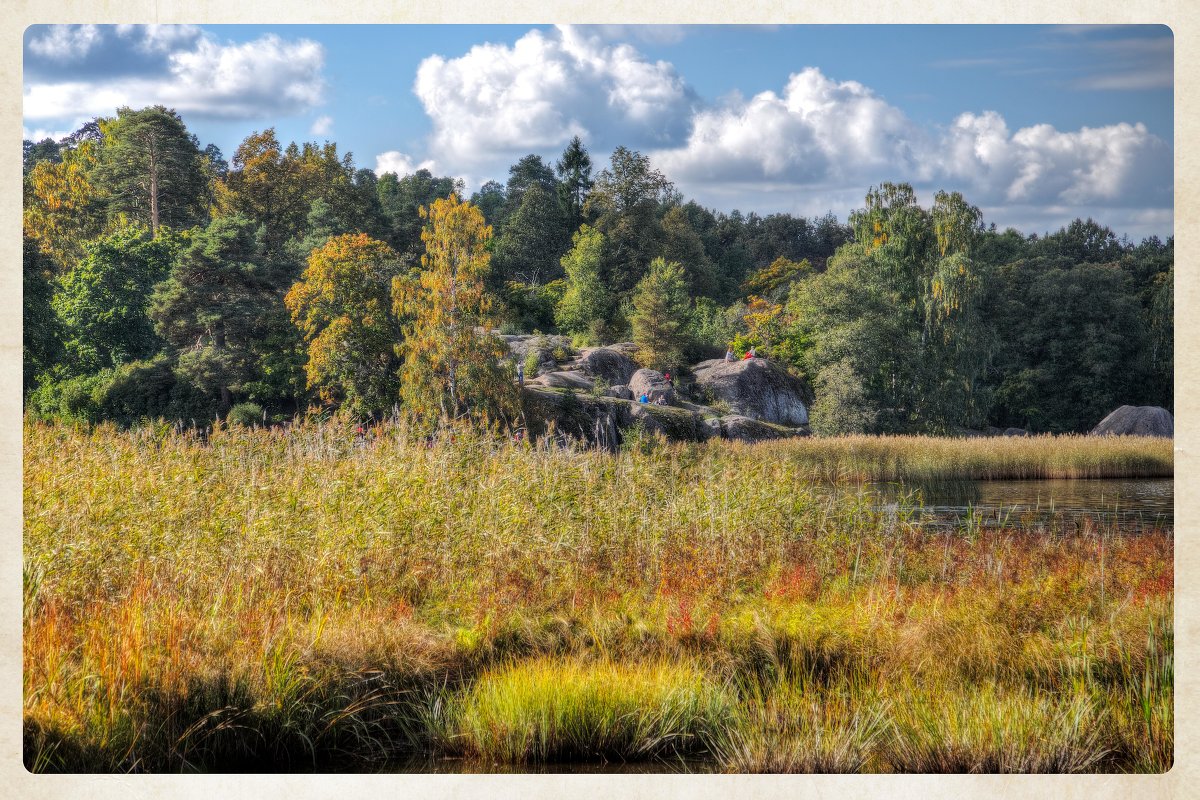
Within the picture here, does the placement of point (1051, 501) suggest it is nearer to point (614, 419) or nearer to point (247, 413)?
point (614, 419)

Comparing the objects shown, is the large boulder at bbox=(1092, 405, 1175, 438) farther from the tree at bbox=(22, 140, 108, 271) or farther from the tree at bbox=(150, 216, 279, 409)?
the tree at bbox=(22, 140, 108, 271)

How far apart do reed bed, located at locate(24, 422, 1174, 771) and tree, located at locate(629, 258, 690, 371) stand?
14.9m

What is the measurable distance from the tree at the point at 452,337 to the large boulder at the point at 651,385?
480 centimetres

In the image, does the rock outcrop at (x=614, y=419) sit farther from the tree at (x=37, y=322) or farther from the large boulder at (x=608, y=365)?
the tree at (x=37, y=322)

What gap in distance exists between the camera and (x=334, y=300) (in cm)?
1686

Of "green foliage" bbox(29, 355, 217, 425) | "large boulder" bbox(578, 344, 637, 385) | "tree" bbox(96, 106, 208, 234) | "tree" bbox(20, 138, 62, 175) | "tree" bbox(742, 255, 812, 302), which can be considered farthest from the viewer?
"tree" bbox(742, 255, 812, 302)

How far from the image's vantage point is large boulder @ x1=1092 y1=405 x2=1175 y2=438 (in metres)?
15.0

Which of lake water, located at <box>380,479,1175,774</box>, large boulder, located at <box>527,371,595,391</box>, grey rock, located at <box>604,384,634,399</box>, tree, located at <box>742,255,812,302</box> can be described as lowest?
lake water, located at <box>380,479,1175,774</box>

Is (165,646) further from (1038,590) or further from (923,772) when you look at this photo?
(1038,590)

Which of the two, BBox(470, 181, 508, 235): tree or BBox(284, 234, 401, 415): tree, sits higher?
BBox(470, 181, 508, 235): tree

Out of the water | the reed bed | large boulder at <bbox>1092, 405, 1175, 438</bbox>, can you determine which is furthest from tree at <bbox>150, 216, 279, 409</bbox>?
large boulder at <bbox>1092, 405, 1175, 438</bbox>

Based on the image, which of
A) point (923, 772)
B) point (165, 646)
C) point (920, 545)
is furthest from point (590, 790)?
point (920, 545)

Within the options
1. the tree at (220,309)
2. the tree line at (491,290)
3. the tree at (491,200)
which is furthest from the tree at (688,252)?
the tree at (220,309)

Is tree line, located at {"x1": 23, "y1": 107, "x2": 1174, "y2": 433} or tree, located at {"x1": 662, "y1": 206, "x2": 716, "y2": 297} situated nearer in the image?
tree line, located at {"x1": 23, "y1": 107, "x2": 1174, "y2": 433}
